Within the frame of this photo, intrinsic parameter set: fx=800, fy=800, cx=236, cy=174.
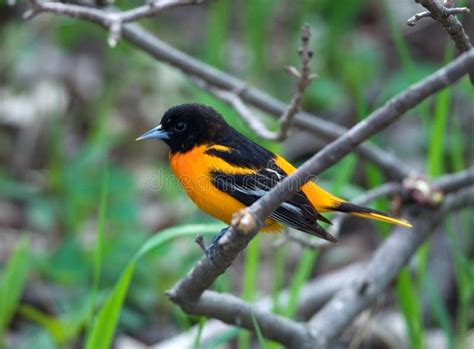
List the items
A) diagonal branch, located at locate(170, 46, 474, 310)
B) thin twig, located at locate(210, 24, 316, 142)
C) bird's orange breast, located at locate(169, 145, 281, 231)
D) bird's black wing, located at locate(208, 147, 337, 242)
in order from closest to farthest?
diagonal branch, located at locate(170, 46, 474, 310)
thin twig, located at locate(210, 24, 316, 142)
bird's black wing, located at locate(208, 147, 337, 242)
bird's orange breast, located at locate(169, 145, 281, 231)

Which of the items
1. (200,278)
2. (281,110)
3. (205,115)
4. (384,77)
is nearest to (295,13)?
(384,77)

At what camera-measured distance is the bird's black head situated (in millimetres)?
3609

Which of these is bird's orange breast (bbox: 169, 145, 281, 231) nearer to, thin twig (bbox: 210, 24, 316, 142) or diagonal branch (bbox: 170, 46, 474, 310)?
thin twig (bbox: 210, 24, 316, 142)

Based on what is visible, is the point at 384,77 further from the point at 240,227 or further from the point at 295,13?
the point at 240,227

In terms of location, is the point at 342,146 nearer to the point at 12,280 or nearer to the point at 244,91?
the point at 244,91

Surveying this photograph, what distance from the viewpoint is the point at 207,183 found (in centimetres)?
340

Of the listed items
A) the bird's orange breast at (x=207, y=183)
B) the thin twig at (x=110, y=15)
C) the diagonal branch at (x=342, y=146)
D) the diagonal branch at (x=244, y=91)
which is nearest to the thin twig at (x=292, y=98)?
the diagonal branch at (x=244, y=91)

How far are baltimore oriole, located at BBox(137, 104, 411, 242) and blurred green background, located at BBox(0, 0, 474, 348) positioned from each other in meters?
0.16

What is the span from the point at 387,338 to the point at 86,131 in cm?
322

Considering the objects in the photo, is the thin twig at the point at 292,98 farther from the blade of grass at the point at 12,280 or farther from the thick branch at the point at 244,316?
the blade of grass at the point at 12,280

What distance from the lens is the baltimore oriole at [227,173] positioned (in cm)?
330

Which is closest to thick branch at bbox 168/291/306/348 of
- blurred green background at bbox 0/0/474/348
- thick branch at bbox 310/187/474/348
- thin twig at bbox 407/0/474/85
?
thick branch at bbox 310/187/474/348

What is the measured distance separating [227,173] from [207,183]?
95 mm

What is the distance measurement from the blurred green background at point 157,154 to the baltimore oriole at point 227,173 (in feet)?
0.54
